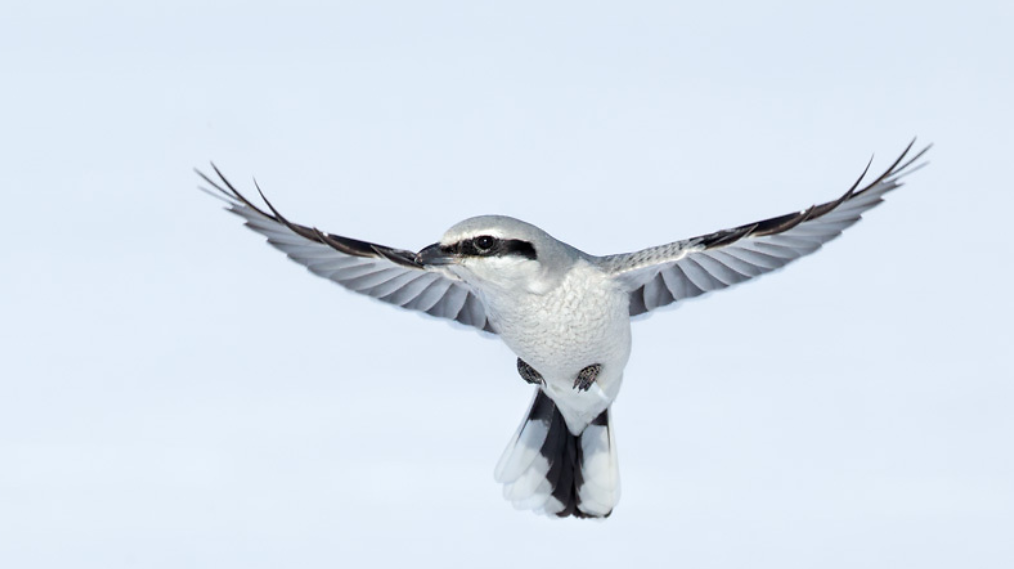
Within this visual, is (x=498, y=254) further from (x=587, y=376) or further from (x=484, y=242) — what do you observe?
(x=587, y=376)

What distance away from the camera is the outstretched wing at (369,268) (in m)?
7.70

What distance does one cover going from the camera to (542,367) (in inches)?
297

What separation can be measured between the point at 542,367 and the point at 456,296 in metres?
0.99

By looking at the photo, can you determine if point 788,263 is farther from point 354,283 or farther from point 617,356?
point 354,283

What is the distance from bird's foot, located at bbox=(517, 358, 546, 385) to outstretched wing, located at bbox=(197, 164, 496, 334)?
1.30ft

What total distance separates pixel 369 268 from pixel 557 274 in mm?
1422

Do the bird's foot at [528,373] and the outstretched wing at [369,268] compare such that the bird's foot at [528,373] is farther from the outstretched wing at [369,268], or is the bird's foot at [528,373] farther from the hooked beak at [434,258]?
the hooked beak at [434,258]

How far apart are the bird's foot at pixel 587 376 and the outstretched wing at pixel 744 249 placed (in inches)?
20.5

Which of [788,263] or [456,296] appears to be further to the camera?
[456,296]

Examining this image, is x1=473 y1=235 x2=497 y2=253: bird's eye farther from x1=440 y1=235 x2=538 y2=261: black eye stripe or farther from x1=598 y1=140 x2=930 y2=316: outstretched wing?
x1=598 y1=140 x2=930 y2=316: outstretched wing

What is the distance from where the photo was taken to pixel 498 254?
6.91 metres

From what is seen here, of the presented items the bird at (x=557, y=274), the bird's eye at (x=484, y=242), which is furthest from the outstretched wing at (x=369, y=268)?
the bird's eye at (x=484, y=242)

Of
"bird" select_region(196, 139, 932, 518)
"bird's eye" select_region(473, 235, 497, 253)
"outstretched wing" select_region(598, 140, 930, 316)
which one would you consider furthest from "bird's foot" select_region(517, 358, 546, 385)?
"bird's eye" select_region(473, 235, 497, 253)

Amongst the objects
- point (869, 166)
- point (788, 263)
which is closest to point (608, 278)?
point (788, 263)
